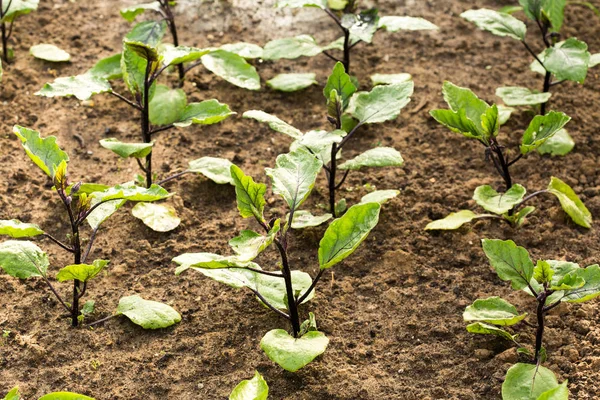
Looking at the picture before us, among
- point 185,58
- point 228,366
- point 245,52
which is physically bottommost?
point 228,366

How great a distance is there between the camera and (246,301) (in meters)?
3.39

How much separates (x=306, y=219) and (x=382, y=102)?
0.59m

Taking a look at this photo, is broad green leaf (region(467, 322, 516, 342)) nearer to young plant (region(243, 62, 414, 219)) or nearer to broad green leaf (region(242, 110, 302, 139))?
young plant (region(243, 62, 414, 219))

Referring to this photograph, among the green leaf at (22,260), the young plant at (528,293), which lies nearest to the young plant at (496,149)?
the young plant at (528,293)

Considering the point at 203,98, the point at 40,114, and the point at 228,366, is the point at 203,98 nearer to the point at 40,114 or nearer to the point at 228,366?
the point at 40,114

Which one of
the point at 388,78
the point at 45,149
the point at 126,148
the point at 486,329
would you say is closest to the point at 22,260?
the point at 45,149

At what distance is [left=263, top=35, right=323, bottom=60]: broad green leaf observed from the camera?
14.0 ft

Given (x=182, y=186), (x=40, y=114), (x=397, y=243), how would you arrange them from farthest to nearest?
(x=40, y=114)
(x=182, y=186)
(x=397, y=243)

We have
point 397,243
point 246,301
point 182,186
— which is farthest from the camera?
point 182,186

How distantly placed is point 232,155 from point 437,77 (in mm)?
1214

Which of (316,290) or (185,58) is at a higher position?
(185,58)

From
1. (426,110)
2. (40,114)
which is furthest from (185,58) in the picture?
(426,110)

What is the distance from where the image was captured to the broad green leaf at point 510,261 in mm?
2990

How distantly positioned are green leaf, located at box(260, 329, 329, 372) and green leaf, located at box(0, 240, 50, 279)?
34.8 inches
